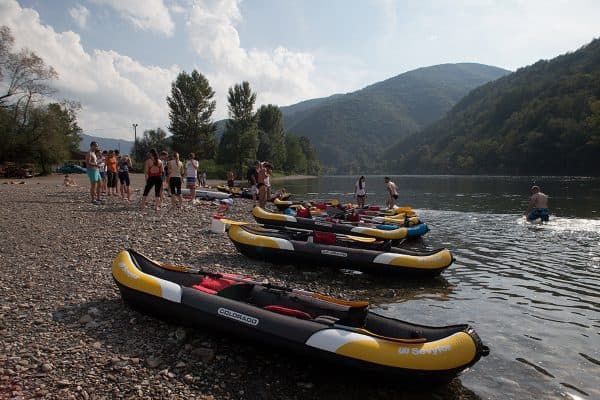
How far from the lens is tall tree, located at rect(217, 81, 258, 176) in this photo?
209 feet

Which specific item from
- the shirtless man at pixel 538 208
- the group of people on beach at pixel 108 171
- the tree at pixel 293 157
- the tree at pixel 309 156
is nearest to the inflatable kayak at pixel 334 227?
the group of people on beach at pixel 108 171

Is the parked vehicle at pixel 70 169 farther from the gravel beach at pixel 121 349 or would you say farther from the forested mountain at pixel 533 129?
the forested mountain at pixel 533 129

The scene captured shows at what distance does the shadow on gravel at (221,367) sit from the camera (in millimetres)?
4531

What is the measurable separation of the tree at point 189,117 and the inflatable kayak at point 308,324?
54.9 m

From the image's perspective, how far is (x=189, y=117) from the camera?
5881 centimetres

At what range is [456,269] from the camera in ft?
35.1

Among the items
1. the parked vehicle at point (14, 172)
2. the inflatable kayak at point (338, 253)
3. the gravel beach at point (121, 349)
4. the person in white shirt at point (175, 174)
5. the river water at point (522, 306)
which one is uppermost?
the person in white shirt at point (175, 174)

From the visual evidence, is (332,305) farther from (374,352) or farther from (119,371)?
(119,371)

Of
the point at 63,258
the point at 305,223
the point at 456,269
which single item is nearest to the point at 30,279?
the point at 63,258

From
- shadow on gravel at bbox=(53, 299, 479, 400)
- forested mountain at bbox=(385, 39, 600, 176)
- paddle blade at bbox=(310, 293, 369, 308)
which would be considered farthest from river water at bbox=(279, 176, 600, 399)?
forested mountain at bbox=(385, 39, 600, 176)

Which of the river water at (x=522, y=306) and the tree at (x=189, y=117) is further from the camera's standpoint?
the tree at (x=189, y=117)

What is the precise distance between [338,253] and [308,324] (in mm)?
4520

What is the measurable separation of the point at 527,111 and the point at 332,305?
125 meters

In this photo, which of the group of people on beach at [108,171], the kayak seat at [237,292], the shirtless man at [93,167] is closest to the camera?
the kayak seat at [237,292]
